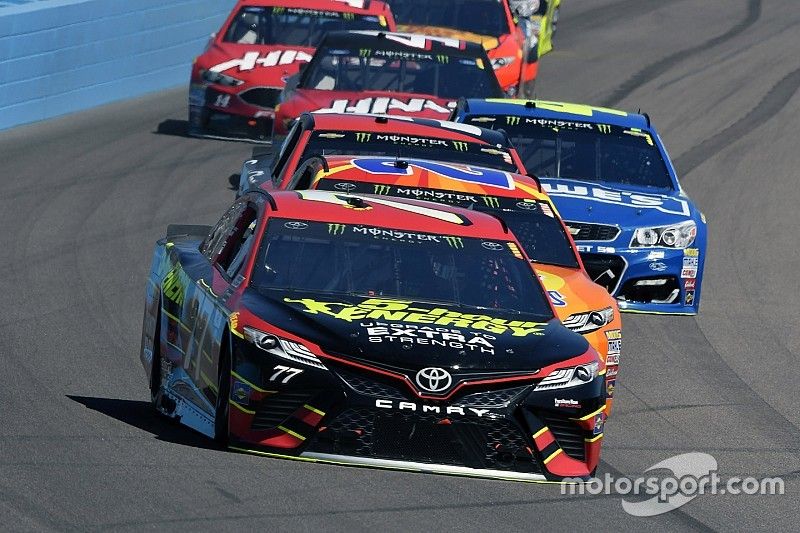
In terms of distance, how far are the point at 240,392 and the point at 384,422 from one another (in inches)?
25.6

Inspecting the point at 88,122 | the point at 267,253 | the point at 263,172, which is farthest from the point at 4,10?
the point at 267,253

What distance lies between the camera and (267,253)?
9.22m

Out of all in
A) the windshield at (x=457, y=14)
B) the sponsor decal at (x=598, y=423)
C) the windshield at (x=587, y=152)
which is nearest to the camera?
the sponsor decal at (x=598, y=423)

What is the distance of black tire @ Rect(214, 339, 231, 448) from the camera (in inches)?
333

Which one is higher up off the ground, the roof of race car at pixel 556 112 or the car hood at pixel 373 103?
the roof of race car at pixel 556 112

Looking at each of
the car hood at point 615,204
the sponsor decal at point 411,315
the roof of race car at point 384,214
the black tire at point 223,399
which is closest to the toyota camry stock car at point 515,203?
the roof of race car at point 384,214

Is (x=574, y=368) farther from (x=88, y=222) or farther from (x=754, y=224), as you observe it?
(x=754, y=224)

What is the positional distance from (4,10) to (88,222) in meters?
5.98

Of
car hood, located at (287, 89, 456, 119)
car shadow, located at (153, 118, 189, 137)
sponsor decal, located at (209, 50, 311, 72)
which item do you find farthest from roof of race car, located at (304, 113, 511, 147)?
car shadow, located at (153, 118, 189, 137)

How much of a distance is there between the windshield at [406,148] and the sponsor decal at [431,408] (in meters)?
5.35

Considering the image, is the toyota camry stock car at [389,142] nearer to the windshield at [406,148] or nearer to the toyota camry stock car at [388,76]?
the windshield at [406,148]

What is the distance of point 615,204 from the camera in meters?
14.3

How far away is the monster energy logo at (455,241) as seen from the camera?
945 cm

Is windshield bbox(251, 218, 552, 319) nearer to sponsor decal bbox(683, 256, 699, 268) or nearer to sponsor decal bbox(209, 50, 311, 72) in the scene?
sponsor decal bbox(683, 256, 699, 268)
